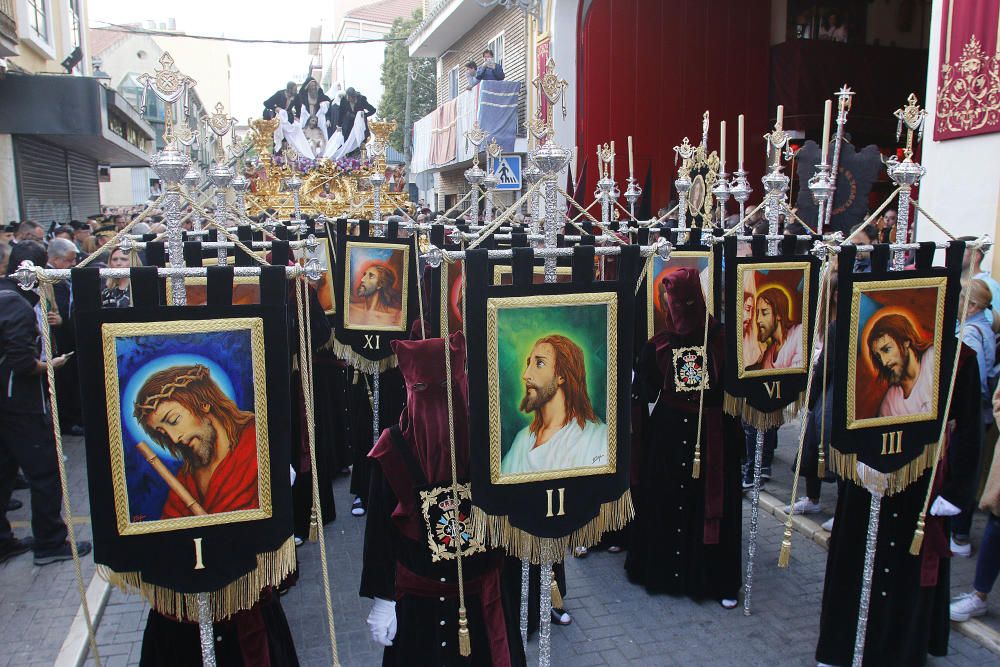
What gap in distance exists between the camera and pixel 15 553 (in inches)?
223

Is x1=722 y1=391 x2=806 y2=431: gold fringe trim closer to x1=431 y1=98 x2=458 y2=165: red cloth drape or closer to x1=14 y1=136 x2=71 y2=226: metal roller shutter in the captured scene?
x1=14 y1=136 x2=71 y2=226: metal roller shutter

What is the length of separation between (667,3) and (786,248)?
40.2 ft

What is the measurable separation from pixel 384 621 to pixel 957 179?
20.3 feet

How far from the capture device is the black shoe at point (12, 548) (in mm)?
5605

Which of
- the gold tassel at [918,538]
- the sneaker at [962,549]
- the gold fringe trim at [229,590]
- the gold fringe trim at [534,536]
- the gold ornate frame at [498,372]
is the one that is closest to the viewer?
the gold fringe trim at [229,590]

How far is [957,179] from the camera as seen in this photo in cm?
674

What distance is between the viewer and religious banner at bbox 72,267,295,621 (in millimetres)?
2477

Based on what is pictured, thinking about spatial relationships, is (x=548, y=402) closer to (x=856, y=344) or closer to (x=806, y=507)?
(x=856, y=344)

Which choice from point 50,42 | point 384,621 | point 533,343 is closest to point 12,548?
point 384,621

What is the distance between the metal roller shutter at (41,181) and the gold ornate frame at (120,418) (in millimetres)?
13830

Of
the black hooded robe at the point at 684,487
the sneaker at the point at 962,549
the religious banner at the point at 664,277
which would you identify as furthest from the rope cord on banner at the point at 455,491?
the sneaker at the point at 962,549

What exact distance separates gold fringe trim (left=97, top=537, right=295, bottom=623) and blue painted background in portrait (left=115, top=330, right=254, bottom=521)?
0.88 feet

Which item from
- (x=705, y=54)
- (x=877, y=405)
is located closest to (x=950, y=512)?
(x=877, y=405)

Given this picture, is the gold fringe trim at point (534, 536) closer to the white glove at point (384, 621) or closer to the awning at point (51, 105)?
the white glove at point (384, 621)
